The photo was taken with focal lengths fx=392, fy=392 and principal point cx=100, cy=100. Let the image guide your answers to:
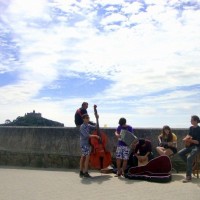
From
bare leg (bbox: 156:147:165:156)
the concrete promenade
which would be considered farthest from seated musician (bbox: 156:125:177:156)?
the concrete promenade

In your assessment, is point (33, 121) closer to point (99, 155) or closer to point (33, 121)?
point (33, 121)

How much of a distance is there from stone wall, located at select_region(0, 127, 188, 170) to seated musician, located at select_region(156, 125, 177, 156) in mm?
729

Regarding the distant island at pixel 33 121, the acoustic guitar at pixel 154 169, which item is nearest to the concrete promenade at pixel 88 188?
the acoustic guitar at pixel 154 169

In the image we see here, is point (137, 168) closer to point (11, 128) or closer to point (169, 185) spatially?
point (169, 185)

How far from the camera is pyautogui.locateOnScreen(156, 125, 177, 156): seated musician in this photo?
32.2 ft

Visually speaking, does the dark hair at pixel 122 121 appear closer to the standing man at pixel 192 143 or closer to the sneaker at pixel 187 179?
the standing man at pixel 192 143

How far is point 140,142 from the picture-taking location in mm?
10000

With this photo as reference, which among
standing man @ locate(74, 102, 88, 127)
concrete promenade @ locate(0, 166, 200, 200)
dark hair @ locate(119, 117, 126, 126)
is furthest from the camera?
standing man @ locate(74, 102, 88, 127)

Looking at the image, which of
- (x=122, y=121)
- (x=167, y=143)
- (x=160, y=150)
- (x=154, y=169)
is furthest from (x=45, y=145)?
(x=154, y=169)

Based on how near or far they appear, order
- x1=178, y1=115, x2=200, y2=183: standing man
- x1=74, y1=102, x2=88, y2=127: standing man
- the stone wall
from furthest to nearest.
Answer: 1. the stone wall
2. x1=74, y1=102, x2=88, y2=127: standing man
3. x1=178, y1=115, x2=200, y2=183: standing man

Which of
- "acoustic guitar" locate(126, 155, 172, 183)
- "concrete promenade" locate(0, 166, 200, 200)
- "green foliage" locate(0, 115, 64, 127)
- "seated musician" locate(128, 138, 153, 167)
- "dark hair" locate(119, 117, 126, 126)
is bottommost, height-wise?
"concrete promenade" locate(0, 166, 200, 200)

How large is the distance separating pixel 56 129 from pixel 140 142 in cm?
306

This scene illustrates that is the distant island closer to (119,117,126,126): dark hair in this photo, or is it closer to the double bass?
the double bass

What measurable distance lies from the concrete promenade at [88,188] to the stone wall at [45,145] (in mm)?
1320
